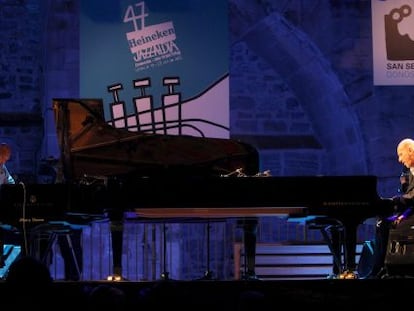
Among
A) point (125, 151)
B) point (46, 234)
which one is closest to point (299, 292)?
point (125, 151)

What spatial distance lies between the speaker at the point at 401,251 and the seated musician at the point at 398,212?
0.08 meters

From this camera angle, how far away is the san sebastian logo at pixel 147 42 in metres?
9.80

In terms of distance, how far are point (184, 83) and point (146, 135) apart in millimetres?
3240

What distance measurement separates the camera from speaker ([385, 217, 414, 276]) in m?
5.91

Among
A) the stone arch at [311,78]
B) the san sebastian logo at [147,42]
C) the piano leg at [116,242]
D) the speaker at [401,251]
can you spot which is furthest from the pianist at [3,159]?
the stone arch at [311,78]

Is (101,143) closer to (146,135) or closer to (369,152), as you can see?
(146,135)

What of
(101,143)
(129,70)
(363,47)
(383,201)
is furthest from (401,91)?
(101,143)

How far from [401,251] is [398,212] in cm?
35

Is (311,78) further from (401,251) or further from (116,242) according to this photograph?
(116,242)

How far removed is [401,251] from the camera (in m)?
5.95

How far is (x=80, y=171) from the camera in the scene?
6.46 m

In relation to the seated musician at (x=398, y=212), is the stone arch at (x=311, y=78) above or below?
above

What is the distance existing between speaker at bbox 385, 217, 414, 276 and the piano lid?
4.62 feet

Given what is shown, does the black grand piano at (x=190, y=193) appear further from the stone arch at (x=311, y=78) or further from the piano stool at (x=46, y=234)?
the stone arch at (x=311, y=78)
